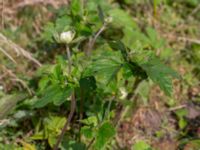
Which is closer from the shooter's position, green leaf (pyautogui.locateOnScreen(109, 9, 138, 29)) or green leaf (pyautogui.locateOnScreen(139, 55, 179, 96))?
green leaf (pyautogui.locateOnScreen(139, 55, 179, 96))

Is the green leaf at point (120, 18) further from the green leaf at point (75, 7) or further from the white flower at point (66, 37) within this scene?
the white flower at point (66, 37)

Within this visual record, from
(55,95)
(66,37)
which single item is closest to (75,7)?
(66,37)

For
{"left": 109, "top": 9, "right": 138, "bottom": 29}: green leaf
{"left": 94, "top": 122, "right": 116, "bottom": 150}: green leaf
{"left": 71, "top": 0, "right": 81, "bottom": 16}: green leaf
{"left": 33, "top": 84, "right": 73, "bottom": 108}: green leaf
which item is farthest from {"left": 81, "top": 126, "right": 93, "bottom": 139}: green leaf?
{"left": 109, "top": 9, "right": 138, "bottom": 29}: green leaf

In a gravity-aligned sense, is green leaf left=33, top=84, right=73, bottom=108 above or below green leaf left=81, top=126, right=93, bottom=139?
above

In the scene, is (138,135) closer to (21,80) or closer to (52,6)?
(21,80)

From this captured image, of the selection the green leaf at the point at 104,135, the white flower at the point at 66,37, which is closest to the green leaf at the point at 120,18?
the white flower at the point at 66,37

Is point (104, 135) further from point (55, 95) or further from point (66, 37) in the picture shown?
point (66, 37)

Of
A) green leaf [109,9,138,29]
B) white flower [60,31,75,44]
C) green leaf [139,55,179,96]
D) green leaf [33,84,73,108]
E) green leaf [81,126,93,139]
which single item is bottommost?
green leaf [81,126,93,139]

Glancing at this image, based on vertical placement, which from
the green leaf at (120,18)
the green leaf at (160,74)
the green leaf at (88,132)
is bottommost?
the green leaf at (88,132)

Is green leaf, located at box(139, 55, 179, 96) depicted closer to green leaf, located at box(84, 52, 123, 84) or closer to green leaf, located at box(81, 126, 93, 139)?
green leaf, located at box(84, 52, 123, 84)
